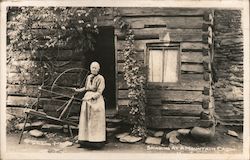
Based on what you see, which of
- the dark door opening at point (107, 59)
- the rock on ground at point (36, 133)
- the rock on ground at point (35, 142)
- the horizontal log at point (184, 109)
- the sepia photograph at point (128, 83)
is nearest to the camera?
the sepia photograph at point (128, 83)

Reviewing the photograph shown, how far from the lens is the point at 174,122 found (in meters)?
4.05

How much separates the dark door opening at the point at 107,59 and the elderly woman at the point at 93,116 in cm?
62

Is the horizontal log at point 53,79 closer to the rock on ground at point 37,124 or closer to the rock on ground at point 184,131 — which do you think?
the rock on ground at point 37,124

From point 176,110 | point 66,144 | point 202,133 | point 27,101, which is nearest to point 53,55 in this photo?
point 27,101

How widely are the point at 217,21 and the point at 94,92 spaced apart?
1.32 m

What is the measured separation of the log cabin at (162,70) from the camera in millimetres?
3941

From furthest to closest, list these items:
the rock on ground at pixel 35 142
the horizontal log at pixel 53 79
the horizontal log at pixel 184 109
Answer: the horizontal log at pixel 53 79 < the horizontal log at pixel 184 109 < the rock on ground at pixel 35 142

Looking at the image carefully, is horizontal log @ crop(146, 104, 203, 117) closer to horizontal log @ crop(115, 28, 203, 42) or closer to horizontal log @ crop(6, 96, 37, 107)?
horizontal log @ crop(115, 28, 203, 42)

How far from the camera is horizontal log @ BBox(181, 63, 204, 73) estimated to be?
399 centimetres

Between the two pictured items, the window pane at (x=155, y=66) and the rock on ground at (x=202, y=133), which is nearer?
the rock on ground at (x=202, y=133)

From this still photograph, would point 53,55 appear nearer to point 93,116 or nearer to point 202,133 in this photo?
point 93,116

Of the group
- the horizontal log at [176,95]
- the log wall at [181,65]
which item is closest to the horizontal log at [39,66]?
the log wall at [181,65]

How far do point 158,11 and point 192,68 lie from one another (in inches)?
23.9

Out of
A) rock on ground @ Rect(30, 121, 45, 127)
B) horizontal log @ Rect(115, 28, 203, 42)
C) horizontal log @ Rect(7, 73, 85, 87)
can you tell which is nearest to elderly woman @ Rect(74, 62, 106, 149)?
horizontal log @ Rect(7, 73, 85, 87)
